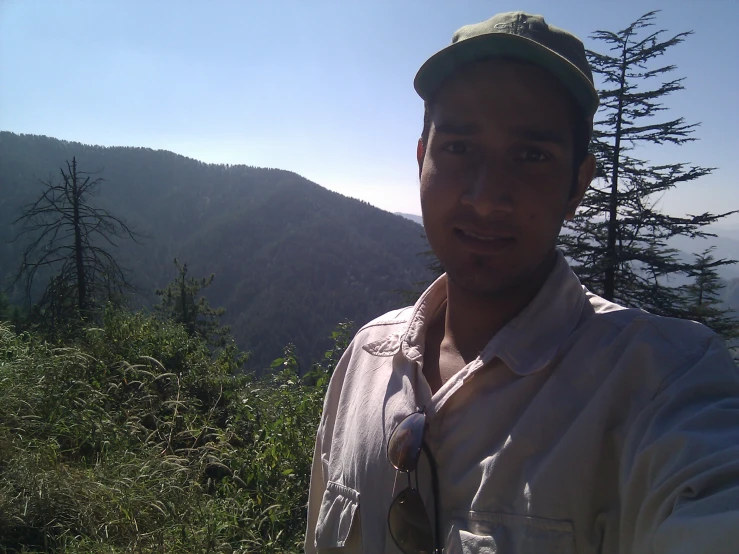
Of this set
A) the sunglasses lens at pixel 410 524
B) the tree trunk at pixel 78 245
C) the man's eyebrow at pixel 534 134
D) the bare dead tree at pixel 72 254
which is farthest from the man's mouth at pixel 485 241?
the tree trunk at pixel 78 245

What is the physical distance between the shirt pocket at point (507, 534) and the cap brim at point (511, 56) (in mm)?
912

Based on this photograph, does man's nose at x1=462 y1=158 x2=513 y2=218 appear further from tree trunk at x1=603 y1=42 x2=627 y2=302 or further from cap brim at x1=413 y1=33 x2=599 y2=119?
tree trunk at x1=603 y1=42 x2=627 y2=302

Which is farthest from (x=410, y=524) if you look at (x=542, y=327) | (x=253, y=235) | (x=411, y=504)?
(x=253, y=235)

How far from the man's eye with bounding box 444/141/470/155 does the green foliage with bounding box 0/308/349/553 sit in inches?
96.8

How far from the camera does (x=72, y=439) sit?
3289mm

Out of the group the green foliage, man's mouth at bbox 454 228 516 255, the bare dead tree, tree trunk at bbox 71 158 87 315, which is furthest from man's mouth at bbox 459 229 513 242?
tree trunk at bbox 71 158 87 315

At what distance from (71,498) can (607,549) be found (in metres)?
2.90

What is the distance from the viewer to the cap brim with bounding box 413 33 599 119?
39.4 inches

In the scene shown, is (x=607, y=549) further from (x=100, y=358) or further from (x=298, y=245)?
(x=298, y=245)

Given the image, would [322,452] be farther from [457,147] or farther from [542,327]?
[457,147]

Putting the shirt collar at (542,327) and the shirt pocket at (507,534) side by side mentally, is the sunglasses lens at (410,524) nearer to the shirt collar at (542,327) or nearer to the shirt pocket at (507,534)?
the shirt pocket at (507,534)

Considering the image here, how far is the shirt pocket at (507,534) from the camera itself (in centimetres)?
73

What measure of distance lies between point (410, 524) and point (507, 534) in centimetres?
20

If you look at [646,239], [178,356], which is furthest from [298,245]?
[178,356]
